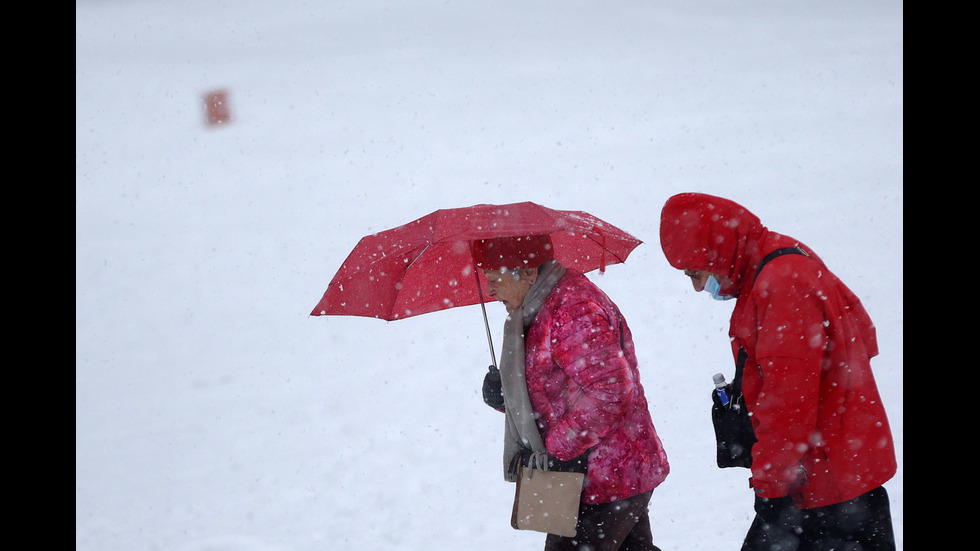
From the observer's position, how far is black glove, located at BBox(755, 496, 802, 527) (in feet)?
7.75

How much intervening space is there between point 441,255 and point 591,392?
0.87 m

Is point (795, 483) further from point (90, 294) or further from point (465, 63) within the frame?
point (465, 63)

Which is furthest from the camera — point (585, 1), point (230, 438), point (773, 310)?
point (585, 1)

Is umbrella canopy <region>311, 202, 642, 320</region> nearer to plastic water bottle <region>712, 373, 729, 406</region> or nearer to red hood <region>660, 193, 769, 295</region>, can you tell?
red hood <region>660, 193, 769, 295</region>

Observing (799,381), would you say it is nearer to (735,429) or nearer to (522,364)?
(735,429)

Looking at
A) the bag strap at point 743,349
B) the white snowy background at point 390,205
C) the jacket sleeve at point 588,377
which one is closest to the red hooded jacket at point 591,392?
the jacket sleeve at point 588,377

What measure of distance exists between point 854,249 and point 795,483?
550 cm

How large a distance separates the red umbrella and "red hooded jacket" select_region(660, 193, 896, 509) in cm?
50

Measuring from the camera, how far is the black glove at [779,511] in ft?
7.75

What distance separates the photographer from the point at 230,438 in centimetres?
530

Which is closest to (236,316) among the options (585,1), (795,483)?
(795,483)

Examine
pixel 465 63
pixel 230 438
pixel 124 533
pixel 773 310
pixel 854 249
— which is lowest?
pixel 124 533

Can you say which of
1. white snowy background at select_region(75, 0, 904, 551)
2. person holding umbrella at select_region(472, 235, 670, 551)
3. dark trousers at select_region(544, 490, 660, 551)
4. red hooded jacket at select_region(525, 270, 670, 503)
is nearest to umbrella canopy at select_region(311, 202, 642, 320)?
person holding umbrella at select_region(472, 235, 670, 551)

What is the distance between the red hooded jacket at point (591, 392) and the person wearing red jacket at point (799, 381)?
0.34 metres
